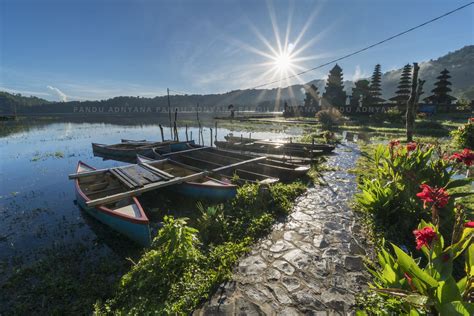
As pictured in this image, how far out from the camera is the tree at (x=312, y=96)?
66.3 metres

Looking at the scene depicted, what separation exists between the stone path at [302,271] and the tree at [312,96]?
215ft

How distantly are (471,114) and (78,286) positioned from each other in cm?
5062

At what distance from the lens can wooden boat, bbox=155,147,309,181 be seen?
11030 mm

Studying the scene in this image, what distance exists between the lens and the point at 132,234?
652 centimetres

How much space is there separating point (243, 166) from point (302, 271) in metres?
7.73

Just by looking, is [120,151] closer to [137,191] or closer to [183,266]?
[137,191]

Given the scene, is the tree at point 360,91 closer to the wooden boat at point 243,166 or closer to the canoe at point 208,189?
the wooden boat at point 243,166

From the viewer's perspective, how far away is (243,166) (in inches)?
480

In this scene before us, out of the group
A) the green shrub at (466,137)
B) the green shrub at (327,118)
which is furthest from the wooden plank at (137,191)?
the green shrub at (327,118)

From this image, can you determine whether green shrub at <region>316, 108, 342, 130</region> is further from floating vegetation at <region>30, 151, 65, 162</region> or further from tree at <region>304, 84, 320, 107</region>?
floating vegetation at <region>30, 151, 65, 162</region>

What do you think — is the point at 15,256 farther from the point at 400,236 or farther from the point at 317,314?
the point at 400,236

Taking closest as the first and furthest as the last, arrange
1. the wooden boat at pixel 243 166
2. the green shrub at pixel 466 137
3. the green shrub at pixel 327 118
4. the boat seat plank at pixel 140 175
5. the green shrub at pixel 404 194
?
the green shrub at pixel 404 194, the boat seat plank at pixel 140 175, the wooden boat at pixel 243 166, the green shrub at pixel 466 137, the green shrub at pixel 327 118

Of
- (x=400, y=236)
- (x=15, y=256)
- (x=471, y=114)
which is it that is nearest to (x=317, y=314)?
(x=400, y=236)

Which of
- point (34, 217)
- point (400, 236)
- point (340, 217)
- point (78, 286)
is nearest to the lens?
Answer: point (78, 286)
